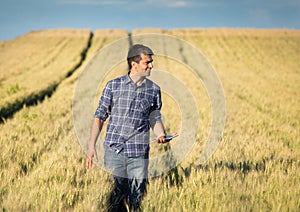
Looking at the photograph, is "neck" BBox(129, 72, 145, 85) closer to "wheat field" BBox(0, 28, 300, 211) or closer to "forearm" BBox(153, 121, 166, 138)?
"forearm" BBox(153, 121, 166, 138)

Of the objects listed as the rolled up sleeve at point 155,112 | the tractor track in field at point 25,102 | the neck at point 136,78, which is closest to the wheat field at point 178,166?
the tractor track in field at point 25,102

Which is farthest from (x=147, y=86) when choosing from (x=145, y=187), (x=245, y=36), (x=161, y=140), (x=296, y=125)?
(x=245, y=36)

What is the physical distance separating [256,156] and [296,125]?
13.7ft

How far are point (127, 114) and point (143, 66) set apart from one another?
1.67 ft

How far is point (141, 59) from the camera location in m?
3.46

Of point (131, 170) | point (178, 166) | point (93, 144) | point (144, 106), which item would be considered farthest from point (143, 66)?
point (178, 166)

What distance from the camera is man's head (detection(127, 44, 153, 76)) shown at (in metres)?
3.45

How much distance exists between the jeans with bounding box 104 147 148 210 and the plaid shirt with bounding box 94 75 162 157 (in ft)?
0.21

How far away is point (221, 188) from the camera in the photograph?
11.7 feet

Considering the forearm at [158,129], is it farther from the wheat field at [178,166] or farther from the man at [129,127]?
the wheat field at [178,166]

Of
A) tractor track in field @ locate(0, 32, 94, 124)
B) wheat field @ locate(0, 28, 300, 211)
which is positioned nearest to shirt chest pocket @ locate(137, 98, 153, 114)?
wheat field @ locate(0, 28, 300, 211)

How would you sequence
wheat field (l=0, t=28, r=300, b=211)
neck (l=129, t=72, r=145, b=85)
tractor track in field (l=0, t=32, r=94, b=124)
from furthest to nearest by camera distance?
tractor track in field (l=0, t=32, r=94, b=124) → neck (l=129, t=72, r=145, b=85) → wheat field (l=0, t=28, r=300, b=211)

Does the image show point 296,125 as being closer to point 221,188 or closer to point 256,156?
point 256,156

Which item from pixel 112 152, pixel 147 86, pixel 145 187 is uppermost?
pixel 147 86
